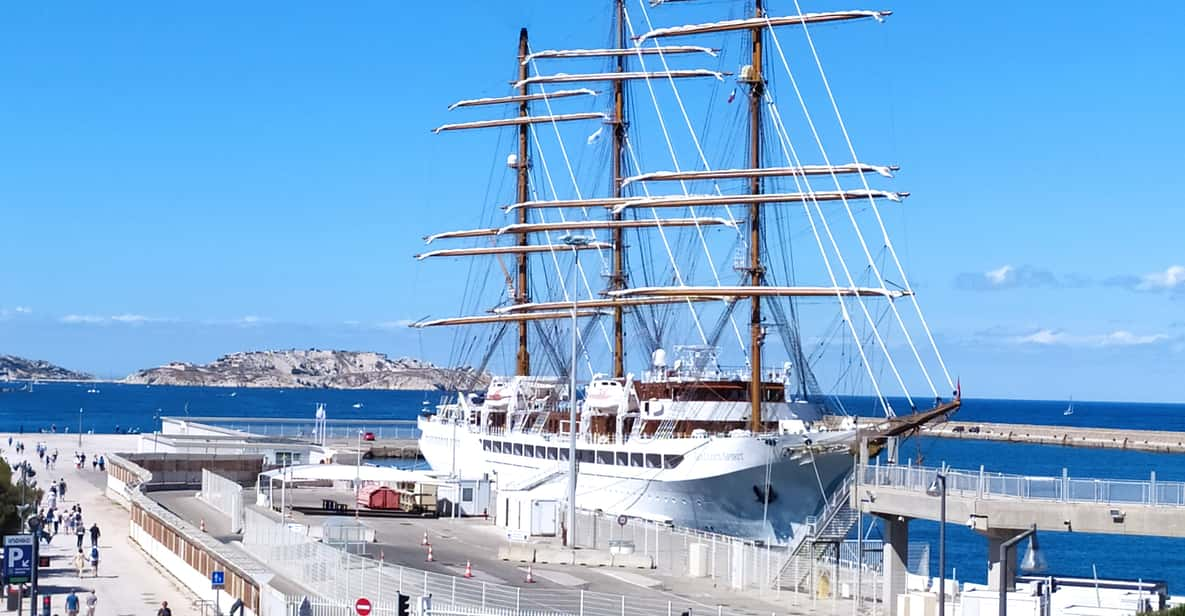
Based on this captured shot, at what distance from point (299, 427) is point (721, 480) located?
248ft

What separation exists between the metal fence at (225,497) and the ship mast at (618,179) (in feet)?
81.9

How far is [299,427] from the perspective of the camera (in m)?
128

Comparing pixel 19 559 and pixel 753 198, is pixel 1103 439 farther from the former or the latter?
pixel 19 559

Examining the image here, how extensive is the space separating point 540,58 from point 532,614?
188ft

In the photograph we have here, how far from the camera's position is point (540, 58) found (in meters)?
83.1

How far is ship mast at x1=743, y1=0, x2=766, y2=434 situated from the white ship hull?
101 inches

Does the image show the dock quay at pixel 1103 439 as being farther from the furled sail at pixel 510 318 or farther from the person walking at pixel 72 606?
the person walking at pixel 72 606

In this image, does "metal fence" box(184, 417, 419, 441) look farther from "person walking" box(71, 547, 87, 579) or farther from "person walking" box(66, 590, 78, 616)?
"person walking" box(66, 590, 78, 616)

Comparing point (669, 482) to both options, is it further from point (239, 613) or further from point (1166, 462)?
point (1166, 462)

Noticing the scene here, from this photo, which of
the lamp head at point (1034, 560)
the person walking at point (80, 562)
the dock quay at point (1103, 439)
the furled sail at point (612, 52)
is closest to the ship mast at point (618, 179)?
the furled sail at point (612, 52)

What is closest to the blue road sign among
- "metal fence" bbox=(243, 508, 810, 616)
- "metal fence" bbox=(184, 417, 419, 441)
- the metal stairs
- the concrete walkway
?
"metal fence" bbox=(243, 508, 810, 616)

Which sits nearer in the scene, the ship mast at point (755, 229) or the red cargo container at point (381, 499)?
the red cargo container at point (381, 499)

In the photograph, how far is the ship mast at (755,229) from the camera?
198 ft

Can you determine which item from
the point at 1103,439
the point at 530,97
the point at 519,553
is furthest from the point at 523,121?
the point at 1103,439
